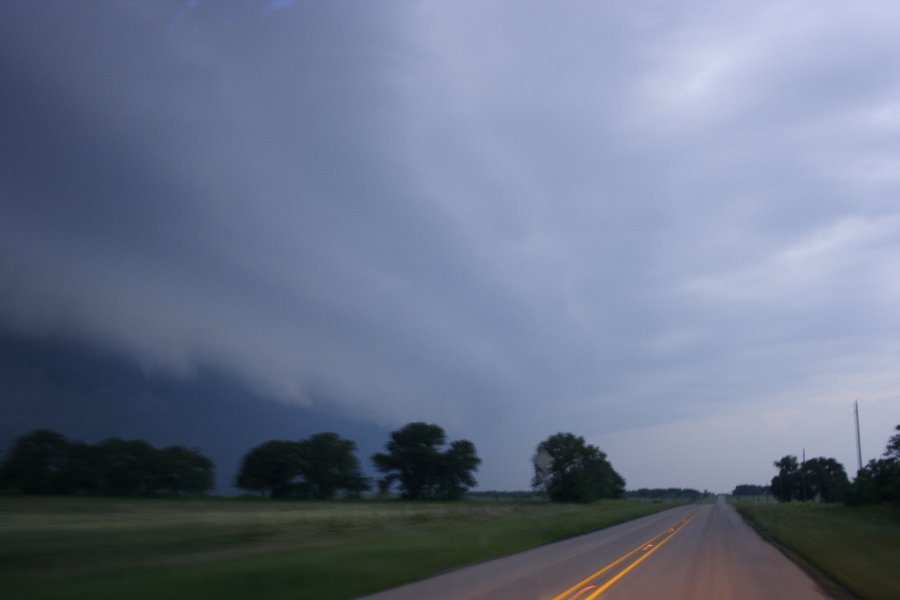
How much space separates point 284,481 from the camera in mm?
84625

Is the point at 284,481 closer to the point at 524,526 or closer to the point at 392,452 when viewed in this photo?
the point at 392,452

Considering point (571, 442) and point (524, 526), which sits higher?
point (571, 442)

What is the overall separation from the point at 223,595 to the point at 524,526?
103ft

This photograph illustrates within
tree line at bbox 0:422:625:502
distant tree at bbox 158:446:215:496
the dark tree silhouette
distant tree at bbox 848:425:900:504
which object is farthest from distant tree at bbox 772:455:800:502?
distant tree at bbox 158:446:215:496

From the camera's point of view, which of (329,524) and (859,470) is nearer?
(329,524)

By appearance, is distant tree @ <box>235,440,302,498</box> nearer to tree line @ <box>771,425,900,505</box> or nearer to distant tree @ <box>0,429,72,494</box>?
distant tree @ <box>0,429,72,494</box>

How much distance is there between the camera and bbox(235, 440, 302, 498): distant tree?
82.8m

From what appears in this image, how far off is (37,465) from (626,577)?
41.7m

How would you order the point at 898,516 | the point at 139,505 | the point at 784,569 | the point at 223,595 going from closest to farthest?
the point at 223,595, the point at 784,569, the point at 139,505, the point at 898,516

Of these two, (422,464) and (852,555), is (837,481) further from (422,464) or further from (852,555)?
(852,555)

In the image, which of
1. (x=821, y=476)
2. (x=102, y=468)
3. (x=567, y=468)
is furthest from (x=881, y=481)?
(x=821, y=476)

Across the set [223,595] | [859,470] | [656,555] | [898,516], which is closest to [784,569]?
[656,555]

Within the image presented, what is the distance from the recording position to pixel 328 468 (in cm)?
8906

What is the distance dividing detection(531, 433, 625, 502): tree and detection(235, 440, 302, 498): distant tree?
47.1 metres
